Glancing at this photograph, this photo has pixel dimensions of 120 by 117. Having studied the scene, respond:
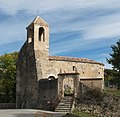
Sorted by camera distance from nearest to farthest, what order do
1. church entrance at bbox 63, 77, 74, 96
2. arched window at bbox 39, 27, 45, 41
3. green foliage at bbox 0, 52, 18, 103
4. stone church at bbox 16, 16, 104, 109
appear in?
church entrance at bbox 63, 77, 74, 96 → stone church at bbox 16, 16, 104, 109 → arched window at bbox 39, 27, 45, 41 → green foliage at bbox 0, 52, 18, 103

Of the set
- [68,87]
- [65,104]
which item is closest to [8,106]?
[68,87]

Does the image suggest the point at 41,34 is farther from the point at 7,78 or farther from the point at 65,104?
the point at 7,78

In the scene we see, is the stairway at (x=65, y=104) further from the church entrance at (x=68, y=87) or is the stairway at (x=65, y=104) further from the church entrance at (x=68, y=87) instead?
the church entrance at (x=68, y=87)

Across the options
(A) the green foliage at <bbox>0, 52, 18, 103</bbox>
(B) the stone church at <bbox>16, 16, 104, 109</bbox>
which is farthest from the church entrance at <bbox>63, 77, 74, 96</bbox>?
(A) the green foliage at <bbox>0, 52, 18, 103</bbox>

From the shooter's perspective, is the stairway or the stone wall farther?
the stone wall

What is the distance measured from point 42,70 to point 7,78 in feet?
51.7

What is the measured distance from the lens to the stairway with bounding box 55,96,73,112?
101 ft

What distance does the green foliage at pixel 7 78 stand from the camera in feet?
174

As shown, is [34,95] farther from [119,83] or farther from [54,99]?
[119,83]

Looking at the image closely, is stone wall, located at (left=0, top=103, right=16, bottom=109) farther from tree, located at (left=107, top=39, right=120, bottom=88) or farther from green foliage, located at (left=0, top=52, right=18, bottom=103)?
tree, located at (left=107, top=39, right=120, bottom=88)

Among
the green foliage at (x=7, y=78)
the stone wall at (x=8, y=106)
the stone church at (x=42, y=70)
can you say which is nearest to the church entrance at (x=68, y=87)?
the stone church at (x=42, y=70)

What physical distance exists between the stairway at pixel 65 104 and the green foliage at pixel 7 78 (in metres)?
21.0

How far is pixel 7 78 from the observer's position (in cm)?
5341

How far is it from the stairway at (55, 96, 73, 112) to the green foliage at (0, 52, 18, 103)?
21015 millimetres
